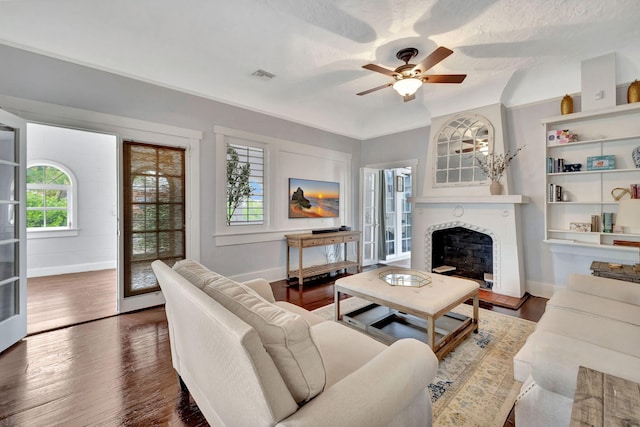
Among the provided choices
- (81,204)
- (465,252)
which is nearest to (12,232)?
(81,204)

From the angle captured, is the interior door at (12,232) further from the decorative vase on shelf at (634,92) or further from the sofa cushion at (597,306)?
the decorative vase on shelf at (634,92)

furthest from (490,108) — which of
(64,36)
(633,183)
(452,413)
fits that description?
(64,36)

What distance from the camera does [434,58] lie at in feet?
7.89

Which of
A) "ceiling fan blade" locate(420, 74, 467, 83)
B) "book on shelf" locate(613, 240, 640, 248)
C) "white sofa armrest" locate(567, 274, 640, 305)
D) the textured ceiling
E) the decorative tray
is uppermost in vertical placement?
the textured ceiling

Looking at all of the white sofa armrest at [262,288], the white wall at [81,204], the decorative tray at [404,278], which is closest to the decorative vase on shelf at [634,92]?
the decorative tray at [404,278]

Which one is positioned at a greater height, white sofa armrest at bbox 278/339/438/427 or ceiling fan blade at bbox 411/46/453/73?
ceiling fan blade at bbox 411/46/453/73

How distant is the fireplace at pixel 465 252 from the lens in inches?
168

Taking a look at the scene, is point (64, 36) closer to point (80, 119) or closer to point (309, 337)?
point (80, 119)

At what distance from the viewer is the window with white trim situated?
13.5 feet

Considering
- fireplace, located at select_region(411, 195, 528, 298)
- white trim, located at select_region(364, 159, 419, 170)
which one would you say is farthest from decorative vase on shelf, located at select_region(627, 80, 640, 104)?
white trim, located at select_region(364, 159, 419, 170)

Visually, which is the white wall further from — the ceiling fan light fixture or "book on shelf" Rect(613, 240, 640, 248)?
"book on shelf" Rect(613, 240, 640, 248)

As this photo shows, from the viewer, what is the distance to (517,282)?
3760 millimetres

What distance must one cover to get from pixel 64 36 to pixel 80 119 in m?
0.76

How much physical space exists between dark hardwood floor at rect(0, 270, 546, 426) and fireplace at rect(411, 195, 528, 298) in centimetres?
273
